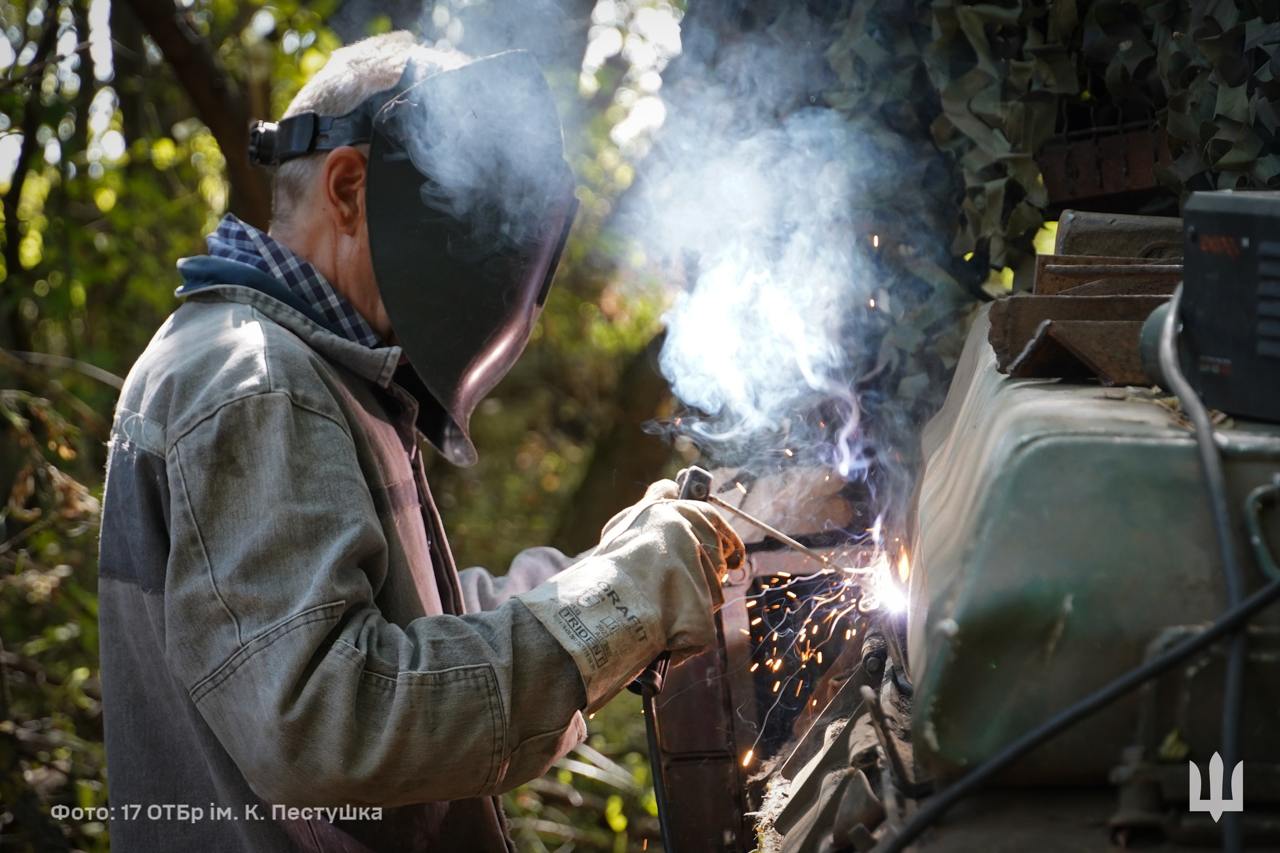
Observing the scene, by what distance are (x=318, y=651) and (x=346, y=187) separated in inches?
39.3

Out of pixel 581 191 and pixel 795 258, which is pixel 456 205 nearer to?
pixel 795 258

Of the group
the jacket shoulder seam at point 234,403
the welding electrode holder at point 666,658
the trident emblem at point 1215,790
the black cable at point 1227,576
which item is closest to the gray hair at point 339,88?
the jacket shoulder seam at point 234,403

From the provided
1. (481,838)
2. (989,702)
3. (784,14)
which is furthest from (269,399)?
(784,14)

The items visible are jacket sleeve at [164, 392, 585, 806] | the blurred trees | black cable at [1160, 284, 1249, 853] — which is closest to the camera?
black cable at [1160, 284, 1249, 853]

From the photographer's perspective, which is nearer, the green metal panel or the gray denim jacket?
the green metal panel

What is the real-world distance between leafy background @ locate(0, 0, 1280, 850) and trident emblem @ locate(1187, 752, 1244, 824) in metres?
1.19

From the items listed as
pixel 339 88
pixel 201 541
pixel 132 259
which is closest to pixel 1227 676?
pixel 201 541

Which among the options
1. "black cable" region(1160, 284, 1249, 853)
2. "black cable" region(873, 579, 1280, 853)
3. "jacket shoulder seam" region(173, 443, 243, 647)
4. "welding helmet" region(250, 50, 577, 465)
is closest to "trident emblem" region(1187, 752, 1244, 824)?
"black cable" region(1160, 284, 1249, 853)

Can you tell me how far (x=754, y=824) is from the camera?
2541 mm

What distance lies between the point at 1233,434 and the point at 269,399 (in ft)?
4.62

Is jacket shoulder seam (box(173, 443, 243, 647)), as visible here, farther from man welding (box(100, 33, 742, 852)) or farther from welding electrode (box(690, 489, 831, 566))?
welding electrode (box(690, 489, 831, 566))

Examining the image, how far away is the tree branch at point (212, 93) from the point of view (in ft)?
15.9

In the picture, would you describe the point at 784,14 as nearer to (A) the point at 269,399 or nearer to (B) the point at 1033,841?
(A) the point at 269,399

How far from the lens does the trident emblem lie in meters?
1.37
